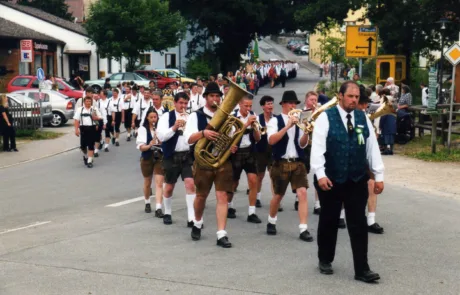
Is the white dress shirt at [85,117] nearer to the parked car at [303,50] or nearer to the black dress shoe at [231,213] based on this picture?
the black dress shoe at [231,213]

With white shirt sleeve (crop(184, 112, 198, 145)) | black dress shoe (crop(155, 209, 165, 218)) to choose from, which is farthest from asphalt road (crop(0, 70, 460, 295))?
white shirt sleeve (crop(184, 112, 198, 145))

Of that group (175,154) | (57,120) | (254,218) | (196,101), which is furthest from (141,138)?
(57,120)

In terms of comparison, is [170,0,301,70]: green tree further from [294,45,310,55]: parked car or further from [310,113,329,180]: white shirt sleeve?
[310,113,329,180]: white shirt sleeve

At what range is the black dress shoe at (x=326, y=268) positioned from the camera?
24.4 ft

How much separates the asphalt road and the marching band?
29 centimetres

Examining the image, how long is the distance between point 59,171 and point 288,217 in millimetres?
7559

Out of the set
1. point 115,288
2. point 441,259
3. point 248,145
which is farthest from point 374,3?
point 115,288

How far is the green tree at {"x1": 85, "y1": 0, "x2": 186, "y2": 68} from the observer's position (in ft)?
145

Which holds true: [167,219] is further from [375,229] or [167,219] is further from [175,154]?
[375,229]

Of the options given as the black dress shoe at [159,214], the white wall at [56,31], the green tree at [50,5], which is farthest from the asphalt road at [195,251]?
the green tree at [50,5]

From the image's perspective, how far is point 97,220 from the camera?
10.6m

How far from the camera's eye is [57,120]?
2753 cm

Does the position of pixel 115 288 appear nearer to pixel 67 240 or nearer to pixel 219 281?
pixel 219 281

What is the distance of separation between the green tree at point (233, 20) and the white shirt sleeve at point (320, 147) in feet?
153
